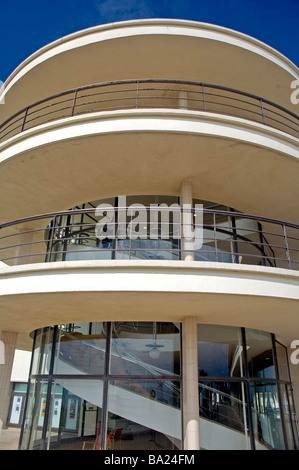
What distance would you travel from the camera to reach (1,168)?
8.39m

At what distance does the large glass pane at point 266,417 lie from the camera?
295 inches

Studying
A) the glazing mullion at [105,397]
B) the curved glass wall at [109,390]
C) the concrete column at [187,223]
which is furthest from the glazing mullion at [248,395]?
the glazing mullion at [105,397]

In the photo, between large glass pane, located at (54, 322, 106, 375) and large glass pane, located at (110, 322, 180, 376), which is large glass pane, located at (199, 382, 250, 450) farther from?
large glass pane, located at (54, 322, 106, 375)

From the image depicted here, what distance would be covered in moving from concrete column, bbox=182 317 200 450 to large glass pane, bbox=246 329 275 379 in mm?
1908

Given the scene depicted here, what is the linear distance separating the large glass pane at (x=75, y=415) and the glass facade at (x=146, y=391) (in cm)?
2

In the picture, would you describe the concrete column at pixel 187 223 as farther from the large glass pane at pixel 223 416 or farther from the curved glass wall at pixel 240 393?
the large glass pane at pixel 223 416

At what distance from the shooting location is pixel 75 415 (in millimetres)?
7441

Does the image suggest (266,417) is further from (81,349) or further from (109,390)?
(81,349)

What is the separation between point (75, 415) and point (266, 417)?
445 cm

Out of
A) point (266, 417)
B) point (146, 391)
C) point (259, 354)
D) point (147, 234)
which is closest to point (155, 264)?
point (147, 234)

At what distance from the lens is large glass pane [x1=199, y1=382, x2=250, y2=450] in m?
7.07

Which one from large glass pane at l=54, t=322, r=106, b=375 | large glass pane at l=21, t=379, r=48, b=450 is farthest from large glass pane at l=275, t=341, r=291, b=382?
large glass pane at l=21, t=379, r=48, b=450

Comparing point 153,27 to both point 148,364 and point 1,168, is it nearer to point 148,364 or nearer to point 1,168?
point 1,168

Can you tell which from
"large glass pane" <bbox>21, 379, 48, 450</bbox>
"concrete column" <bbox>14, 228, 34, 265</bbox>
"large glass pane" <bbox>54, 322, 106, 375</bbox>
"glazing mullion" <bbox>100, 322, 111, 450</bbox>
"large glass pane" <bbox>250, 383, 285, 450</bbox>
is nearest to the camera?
"glazing mullion" <bbox>100, 322, 111, 450</bbox>
